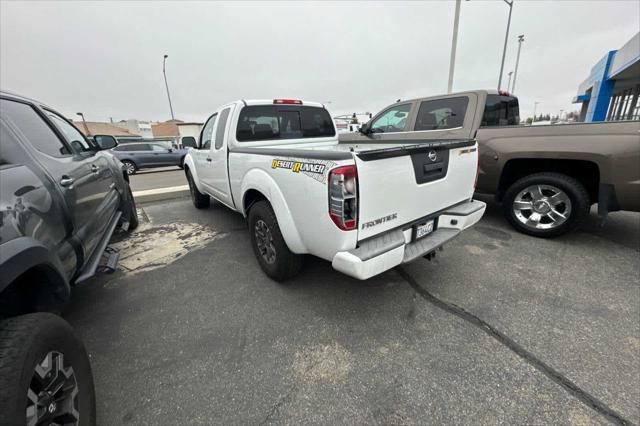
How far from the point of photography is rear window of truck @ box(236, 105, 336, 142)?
12.1ft

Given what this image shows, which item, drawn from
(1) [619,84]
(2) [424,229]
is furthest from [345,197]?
(1) [619,84]

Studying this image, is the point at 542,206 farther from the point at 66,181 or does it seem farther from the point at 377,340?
the point at 66,181

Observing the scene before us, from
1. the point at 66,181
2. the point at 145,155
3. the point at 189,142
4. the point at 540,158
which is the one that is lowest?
the point at 145,155

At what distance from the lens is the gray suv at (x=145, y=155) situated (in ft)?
42.3

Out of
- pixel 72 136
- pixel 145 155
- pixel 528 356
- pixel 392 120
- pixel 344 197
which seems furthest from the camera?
pixel 145 155

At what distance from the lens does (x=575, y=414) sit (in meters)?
1.62

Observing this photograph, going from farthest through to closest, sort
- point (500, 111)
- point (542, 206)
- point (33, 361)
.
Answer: point (500, 111) → point (542, 206) → point (33, 361)

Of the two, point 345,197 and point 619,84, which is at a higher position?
point 619,84

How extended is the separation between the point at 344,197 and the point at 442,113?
3805mm

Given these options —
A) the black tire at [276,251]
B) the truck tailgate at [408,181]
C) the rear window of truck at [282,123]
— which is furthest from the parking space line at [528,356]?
the rear window of truck at [282,123]

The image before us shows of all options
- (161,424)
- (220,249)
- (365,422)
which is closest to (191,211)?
(220,249)

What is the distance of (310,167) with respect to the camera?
2.10 meters

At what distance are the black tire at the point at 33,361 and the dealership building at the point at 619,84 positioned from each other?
18921 mm

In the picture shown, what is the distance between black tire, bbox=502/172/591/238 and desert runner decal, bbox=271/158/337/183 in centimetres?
342
